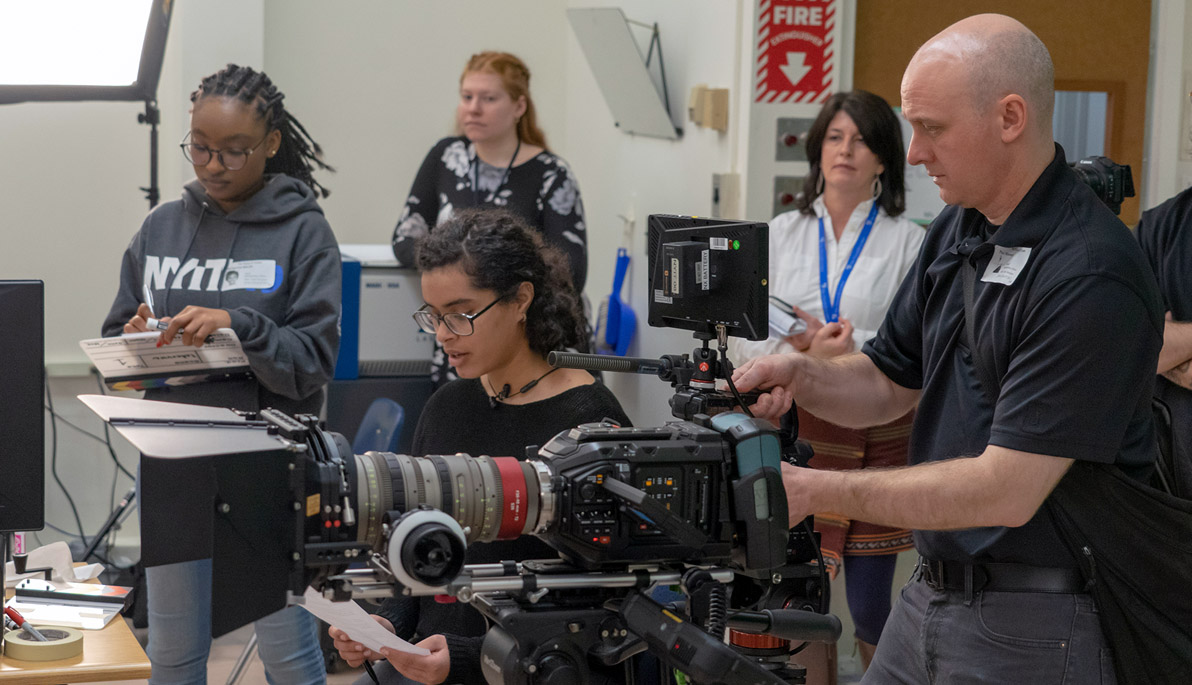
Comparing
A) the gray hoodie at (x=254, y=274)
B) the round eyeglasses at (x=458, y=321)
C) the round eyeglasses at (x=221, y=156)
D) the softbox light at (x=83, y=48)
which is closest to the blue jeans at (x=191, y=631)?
the gray hoodie at (x=254, y=274)

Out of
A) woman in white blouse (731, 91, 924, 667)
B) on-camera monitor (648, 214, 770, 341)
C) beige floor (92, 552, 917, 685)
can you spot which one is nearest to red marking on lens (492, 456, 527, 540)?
on-camera monitor (648, 214, 770, 341)

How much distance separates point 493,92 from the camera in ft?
12.1

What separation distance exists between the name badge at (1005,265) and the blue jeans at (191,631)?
1.53m

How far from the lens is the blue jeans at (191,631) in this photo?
234cm

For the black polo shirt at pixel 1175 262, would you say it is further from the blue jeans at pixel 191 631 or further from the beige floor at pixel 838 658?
the blue jeans at pixel 191 631

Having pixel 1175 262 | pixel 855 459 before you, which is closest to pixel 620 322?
pixel 855 459

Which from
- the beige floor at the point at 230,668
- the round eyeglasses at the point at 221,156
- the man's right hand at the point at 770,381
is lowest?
the beige floor at the point at 230,668

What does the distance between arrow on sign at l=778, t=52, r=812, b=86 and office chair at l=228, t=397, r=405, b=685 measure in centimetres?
142

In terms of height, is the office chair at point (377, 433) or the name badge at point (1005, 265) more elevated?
the name badge at point (1005, 265)

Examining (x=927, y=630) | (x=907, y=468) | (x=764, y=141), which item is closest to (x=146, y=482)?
(x=907, y=468)

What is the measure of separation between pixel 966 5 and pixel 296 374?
2144 millimetres

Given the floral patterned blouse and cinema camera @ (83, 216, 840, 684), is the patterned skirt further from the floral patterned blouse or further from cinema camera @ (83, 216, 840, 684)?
cinema camera @ (83, 216, 840, 684)

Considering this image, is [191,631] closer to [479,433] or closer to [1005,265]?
[479,433]

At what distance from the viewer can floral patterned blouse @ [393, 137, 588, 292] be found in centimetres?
364
